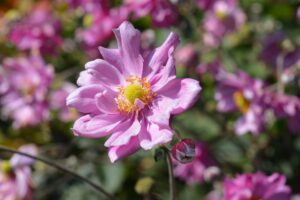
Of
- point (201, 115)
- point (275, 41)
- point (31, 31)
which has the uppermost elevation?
point (31, 31)

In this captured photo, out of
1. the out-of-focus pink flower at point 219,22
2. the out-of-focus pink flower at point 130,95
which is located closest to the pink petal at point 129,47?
the out-of-focus pink flower at point 130,95

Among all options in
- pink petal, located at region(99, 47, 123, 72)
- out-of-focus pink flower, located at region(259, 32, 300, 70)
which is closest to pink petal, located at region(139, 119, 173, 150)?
pink petal, located at region(99, 47, 123, 72)

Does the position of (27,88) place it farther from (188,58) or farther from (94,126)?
(94,126)

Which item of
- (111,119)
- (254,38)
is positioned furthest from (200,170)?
(254,38)

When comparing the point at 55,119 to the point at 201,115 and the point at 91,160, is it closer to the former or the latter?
the point at 91,160

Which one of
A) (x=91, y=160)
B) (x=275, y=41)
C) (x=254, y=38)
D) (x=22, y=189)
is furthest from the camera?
(x=254, y=38)

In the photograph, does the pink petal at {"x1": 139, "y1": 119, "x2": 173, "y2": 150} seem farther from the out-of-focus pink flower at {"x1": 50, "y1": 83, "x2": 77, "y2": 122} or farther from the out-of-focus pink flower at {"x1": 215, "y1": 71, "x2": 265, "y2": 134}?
the out-of-focus pink flower at {"x1": 50, "y1": 83, "x2": 77, "y2": 122}

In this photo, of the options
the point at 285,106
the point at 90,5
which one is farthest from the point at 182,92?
the point at 90,5
